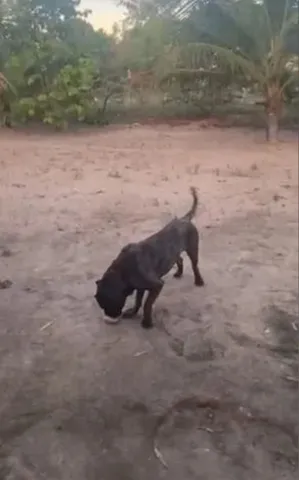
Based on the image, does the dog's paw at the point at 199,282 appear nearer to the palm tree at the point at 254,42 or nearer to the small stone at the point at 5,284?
the small stone at the point at 5,284

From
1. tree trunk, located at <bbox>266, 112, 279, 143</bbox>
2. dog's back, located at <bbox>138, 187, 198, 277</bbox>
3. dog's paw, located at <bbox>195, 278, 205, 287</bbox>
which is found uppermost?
tree trunk, located at <bbox>266, 112, 279, 143</bbox>

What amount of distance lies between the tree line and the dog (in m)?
0.28

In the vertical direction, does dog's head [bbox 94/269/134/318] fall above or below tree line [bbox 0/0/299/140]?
below

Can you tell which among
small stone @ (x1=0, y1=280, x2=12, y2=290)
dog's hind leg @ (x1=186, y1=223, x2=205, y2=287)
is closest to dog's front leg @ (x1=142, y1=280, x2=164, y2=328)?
dog's hind leg @ (x1=186, y1=223, x2=205, y2=287)

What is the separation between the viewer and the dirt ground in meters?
0.91

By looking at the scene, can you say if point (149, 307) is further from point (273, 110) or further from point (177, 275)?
point (273, 110)

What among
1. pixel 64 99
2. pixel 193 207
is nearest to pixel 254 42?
pixel 64 99

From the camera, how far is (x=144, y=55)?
0.91 m

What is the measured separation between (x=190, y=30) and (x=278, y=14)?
12 cm

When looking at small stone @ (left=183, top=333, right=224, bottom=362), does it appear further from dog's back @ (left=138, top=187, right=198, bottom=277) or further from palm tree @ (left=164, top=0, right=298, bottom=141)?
palm tree @ (left=164, top=0, right=298, bottom=141)

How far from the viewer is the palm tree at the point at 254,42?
78cm

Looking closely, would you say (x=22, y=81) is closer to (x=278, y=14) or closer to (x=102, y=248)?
(x=278, y=14)

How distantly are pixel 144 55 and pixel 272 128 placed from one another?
207 millimetres

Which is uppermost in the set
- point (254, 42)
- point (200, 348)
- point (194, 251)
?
point (254, 42)
